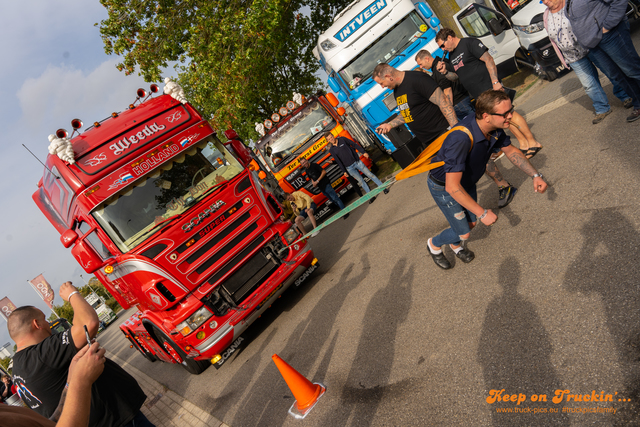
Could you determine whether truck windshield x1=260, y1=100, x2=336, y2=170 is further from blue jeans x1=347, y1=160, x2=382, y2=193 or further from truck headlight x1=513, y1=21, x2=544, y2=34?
truck headlight x1=513, y1=21, x2=544, y2=34

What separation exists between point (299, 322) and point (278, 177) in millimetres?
5356

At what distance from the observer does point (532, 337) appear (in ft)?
10.1

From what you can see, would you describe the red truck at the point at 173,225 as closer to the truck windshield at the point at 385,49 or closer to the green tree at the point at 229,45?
the truck windshield at the point at 385,49

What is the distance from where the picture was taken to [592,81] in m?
5.44

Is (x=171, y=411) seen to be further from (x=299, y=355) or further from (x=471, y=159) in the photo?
(x=471, y=159)

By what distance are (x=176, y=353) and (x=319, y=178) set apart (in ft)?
17.1

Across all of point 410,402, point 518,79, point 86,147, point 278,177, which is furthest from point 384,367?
point 518,79

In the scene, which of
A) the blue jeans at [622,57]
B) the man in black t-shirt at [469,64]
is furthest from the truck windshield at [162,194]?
the blue jeans at [622,57]

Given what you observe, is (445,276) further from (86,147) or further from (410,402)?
(86,147)

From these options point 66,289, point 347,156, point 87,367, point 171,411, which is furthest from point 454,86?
point 171,411

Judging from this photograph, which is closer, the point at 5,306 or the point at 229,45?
the point at 229,45

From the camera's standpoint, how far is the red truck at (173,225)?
214 inches

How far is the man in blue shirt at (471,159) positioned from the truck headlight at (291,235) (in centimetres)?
293

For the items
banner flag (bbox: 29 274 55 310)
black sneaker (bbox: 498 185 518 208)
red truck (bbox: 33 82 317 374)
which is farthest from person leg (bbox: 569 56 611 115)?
banner flag (bbox: 29 274 55 310)
